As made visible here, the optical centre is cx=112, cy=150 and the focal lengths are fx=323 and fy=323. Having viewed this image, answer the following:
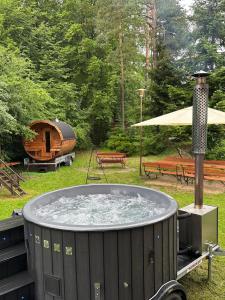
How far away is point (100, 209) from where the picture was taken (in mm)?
4730

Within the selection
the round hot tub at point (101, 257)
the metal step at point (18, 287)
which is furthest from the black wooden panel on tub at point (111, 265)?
the metal step at point (18, 287)

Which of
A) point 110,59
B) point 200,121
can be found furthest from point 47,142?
point 200,121

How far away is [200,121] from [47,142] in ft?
40.5

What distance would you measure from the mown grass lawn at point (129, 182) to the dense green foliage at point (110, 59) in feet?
10.3

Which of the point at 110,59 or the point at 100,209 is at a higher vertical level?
the point at 110,59

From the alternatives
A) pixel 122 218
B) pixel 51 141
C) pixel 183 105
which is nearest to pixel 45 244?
pixel 122 218

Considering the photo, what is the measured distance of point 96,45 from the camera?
24109mm

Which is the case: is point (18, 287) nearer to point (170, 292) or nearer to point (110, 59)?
point (170, 292)

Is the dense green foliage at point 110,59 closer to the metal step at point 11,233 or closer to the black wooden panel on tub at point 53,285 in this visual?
the metal step at point 11,233

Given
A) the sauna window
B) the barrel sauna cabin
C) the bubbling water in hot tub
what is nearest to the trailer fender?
the bubbling water in hot tub

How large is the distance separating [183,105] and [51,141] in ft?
23.8

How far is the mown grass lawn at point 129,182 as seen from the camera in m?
4.74

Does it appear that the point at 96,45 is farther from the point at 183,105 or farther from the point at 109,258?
the point at 109,258

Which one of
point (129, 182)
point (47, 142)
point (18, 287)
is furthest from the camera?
point (47, 142)
